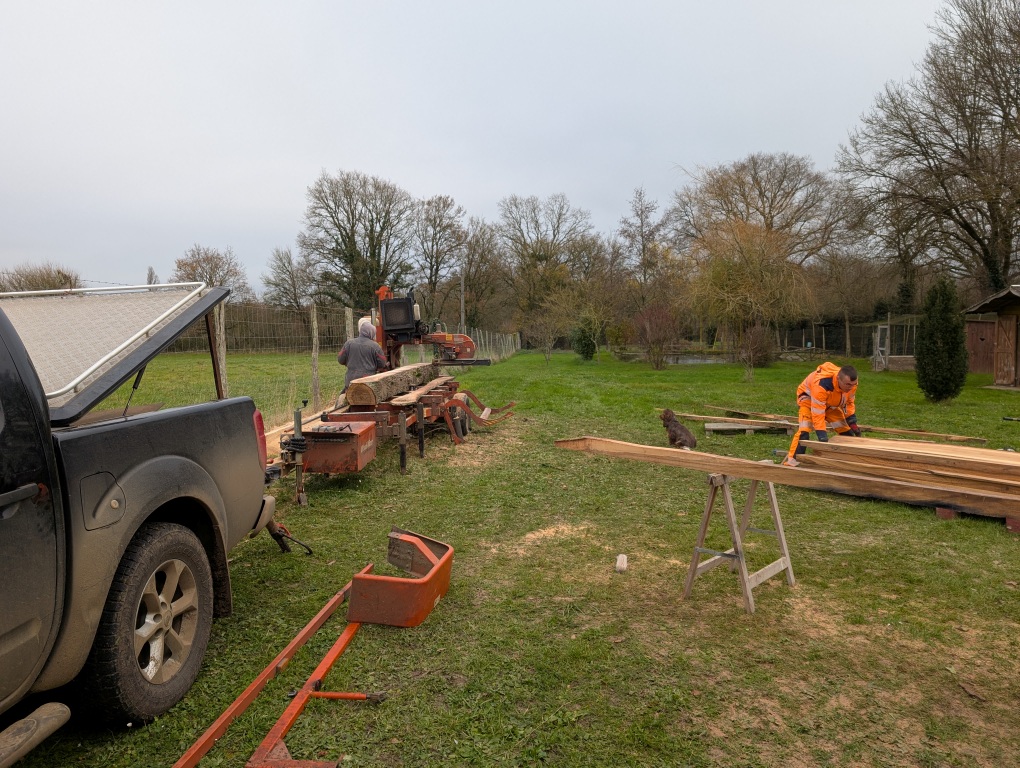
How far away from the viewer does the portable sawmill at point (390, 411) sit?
6.31 metres

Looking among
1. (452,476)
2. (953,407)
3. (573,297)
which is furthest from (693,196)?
(452,476)

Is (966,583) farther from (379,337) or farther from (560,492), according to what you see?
(379,337)

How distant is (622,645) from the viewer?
11.7 feet

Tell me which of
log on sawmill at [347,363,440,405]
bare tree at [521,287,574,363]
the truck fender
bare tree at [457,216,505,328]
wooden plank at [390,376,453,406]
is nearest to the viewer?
the truck fender

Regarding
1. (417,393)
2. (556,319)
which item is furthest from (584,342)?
(417,393)

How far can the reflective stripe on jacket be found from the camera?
6.95m

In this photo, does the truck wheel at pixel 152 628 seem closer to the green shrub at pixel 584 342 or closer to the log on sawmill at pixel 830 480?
the log on sawmill at pixel 830 480

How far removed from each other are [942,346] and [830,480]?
46.7ft

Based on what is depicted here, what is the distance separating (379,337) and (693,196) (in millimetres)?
24814

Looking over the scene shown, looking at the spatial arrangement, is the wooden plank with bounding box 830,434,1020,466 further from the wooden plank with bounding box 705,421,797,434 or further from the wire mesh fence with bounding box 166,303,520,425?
the wire mesh fence with bounding box 166,303,520,425

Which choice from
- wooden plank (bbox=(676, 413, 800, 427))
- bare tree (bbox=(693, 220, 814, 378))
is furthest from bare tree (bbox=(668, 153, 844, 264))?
wooden plank (bbox=(676, 413, 800, 427))

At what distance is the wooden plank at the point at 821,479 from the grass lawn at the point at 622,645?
1.02 metres

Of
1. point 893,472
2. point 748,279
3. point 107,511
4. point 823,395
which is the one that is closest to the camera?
point 107,511

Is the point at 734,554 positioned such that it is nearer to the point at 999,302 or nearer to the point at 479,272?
the point at 999,302
